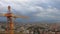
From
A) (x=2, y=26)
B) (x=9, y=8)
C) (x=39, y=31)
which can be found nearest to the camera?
(x=9, y=8)

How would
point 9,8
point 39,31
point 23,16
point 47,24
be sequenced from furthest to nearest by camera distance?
point 47,24
point 39,31
point 23,16
point 9,8

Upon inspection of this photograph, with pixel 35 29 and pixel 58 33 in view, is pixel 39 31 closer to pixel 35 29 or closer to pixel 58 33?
pixel 35 29

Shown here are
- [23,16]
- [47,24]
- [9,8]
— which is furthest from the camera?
[47,24]

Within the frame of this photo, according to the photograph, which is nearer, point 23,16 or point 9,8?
point 9,8

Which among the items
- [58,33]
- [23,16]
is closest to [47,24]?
[58,33]

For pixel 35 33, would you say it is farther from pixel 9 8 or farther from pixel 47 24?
pixel 47 24

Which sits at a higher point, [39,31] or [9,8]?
[9,8]

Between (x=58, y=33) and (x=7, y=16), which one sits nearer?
(x=7, y=16)

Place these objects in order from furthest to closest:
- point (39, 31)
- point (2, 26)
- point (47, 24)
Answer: point (47, 24)
point (2, 26)
point (39, 31)

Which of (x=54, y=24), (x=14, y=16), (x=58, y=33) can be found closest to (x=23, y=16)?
(x=14, y=16)
